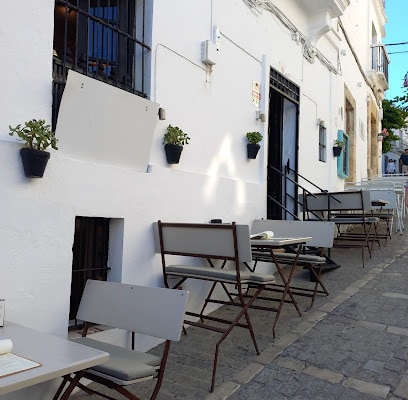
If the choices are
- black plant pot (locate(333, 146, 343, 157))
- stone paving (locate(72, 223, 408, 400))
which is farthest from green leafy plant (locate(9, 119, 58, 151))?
black plant pot (locate(333, 146, 343, 157))

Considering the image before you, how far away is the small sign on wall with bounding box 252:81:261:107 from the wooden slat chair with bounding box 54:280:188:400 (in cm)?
383

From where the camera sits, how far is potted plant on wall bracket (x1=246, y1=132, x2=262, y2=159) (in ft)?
18.5

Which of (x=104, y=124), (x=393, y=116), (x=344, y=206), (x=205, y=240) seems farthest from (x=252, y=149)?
(x=393, y=116)

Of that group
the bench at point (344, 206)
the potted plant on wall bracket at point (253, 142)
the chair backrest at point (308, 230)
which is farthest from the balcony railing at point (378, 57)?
the chair backrest at point (308, 230)

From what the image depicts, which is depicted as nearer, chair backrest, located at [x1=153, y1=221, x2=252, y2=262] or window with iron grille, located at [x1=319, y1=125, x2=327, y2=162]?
chair backrest, located at [x1=153, y1=221, x2=252, y2=262]

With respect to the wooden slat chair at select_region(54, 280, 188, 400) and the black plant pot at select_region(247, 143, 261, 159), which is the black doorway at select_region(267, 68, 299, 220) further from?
the wooden slat chair at select_region(54, 280, 188, 400)

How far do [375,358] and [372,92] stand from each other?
537 inches

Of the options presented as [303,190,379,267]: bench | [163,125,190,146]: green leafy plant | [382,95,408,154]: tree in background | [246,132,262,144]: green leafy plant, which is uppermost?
[382,95,408,154]: tree in background

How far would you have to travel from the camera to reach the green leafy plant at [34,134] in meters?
2.73

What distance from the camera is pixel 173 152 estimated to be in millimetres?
4121

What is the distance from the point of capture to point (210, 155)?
4898 mm

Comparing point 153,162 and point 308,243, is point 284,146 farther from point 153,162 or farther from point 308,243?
point 153,162

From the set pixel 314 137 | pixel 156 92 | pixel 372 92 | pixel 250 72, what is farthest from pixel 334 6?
pixel 372 92

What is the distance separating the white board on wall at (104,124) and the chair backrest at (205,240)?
0.60m
